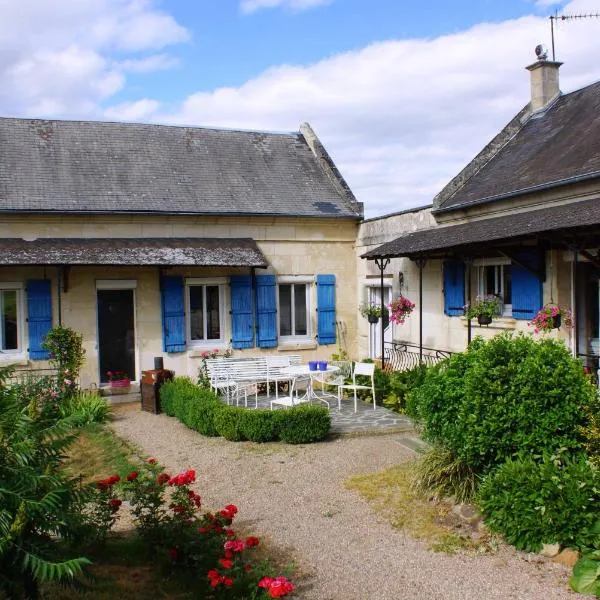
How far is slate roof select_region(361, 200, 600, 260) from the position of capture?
8055 millimetres

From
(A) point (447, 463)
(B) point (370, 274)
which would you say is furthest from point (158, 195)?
(A) point (447, 463)

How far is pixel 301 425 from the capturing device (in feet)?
29.6

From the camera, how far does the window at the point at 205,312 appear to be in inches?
543

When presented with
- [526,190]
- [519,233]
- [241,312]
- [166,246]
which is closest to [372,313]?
[241,312]

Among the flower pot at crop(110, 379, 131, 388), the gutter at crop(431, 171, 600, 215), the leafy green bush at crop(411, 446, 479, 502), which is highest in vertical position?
the gutter at crop(431, 171, 600, 215)

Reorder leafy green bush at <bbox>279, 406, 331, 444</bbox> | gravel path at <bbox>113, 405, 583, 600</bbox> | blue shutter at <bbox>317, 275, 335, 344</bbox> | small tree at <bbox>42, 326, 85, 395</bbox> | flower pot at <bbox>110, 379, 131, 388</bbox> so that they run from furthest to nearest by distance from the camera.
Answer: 1. blue shutter at <bbox>317, 275, 335, 344</bbox>
2. flower pot at <bbox>110, 379, 131, 388</bbox>
3. small tree at <bbox>42, 326, 85, 395</bbox>
4. leafy green bush at <bbox>279, 406, 331, 444</bbox>
5. gravel path at <bbox>113, 405, 583, 600</bbox>

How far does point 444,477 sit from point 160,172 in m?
10.1

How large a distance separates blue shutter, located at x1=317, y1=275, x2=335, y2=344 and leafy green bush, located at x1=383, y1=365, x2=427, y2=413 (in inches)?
130

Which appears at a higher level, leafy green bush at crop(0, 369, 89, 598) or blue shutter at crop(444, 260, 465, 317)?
blue shutter at crop(444, 260, 465, 317)

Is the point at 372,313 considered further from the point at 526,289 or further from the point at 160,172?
the point at 160,172

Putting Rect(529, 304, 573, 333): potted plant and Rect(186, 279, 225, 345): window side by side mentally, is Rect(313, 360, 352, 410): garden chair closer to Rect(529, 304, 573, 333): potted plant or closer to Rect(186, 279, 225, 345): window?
Rect(186, 279, 225, 345): window

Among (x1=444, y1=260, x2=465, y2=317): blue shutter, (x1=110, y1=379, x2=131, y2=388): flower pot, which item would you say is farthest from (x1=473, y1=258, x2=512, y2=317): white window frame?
(x1=110, y1=379, x2=131, y2=388): flower pot

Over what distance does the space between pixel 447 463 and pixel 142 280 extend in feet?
27.8

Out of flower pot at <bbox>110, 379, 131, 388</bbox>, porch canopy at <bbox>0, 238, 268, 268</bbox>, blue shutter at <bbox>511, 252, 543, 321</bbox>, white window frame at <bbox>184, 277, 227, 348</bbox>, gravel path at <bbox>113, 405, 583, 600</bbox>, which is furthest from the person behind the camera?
white window frame at <bbox>184, 277, 227, 348</bbox>
